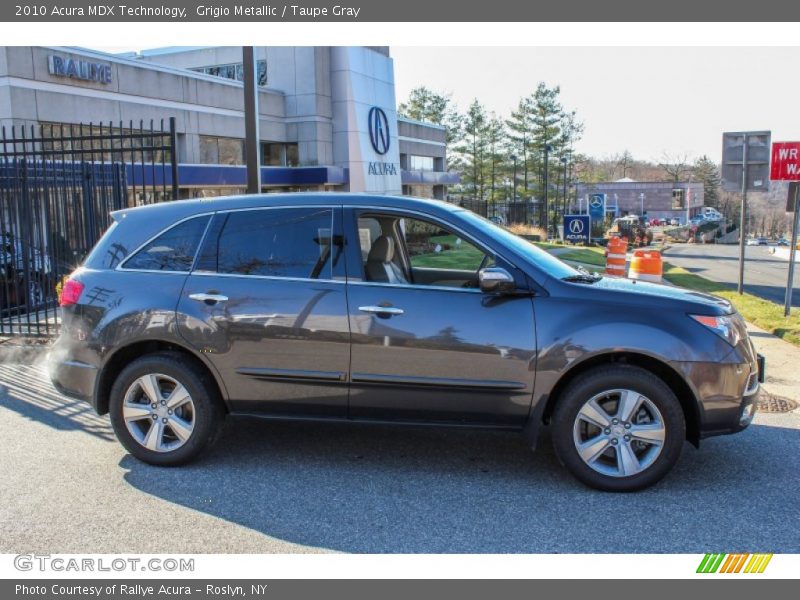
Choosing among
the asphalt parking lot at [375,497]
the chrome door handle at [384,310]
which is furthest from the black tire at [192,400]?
the chrome door handle at [384,310]

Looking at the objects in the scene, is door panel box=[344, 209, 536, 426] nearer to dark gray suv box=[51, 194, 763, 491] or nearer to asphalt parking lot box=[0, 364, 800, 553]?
dark gray suv box=[51, 194, 763, 491]

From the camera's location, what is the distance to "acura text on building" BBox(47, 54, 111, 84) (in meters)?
24.4

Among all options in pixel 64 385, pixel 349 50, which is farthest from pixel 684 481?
pixel 349 50

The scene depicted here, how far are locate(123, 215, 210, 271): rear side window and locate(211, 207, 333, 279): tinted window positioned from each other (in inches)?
7.6

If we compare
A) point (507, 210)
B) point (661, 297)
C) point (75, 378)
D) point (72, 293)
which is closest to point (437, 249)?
point (661, 297)

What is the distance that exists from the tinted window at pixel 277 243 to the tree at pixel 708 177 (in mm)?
135064

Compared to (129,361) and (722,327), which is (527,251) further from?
(129,361)

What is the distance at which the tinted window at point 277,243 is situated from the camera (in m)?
4.94

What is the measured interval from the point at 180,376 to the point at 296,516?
131 cm

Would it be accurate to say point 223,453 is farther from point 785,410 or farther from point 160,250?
point 785,410

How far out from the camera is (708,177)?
134 metres

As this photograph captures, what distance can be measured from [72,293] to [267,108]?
3294 centimetres

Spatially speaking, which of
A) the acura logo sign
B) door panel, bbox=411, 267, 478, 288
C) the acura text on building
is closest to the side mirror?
door panel, bbox=411, 267, 478, 288

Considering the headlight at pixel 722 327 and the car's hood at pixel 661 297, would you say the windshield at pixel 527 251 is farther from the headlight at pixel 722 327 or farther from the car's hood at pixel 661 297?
the headlight at pixel 722 327
